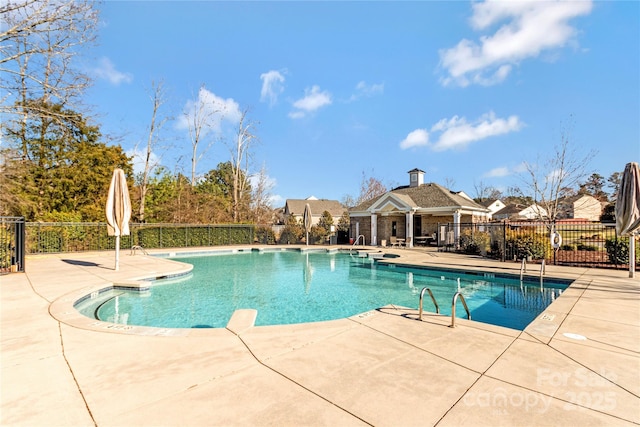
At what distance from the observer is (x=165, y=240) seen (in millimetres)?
20172

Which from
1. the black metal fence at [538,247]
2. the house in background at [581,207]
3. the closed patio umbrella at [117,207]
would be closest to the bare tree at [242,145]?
the closed patio umbrella at [117,207]

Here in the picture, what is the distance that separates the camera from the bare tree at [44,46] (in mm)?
8188

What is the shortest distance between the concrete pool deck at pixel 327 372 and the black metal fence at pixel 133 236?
44.6 feet

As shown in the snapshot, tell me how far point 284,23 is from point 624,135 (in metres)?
20.7

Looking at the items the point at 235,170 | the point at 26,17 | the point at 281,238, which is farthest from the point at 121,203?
the point at 235,170

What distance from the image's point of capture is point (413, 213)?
75.6ft

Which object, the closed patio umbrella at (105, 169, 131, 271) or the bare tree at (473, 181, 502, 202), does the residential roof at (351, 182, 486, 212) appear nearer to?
the closed patio umbrella at (105, 169, 131, 271)

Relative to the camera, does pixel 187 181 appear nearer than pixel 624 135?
No

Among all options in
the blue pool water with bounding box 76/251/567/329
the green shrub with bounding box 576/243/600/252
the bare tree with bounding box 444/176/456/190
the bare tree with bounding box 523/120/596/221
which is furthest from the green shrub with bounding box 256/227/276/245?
the bare tree with bounding box 444/176/456/190

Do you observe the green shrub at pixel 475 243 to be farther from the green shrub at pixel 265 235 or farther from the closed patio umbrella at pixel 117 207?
the closed patio umbrella at pixel 117 207

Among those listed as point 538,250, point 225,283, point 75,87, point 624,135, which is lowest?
point 225,283

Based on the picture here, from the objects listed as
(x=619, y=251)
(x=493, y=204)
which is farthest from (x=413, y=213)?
(x=493, y=204)

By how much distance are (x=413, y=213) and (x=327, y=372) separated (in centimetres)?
2142

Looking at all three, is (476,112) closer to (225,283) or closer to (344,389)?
(225,283)
